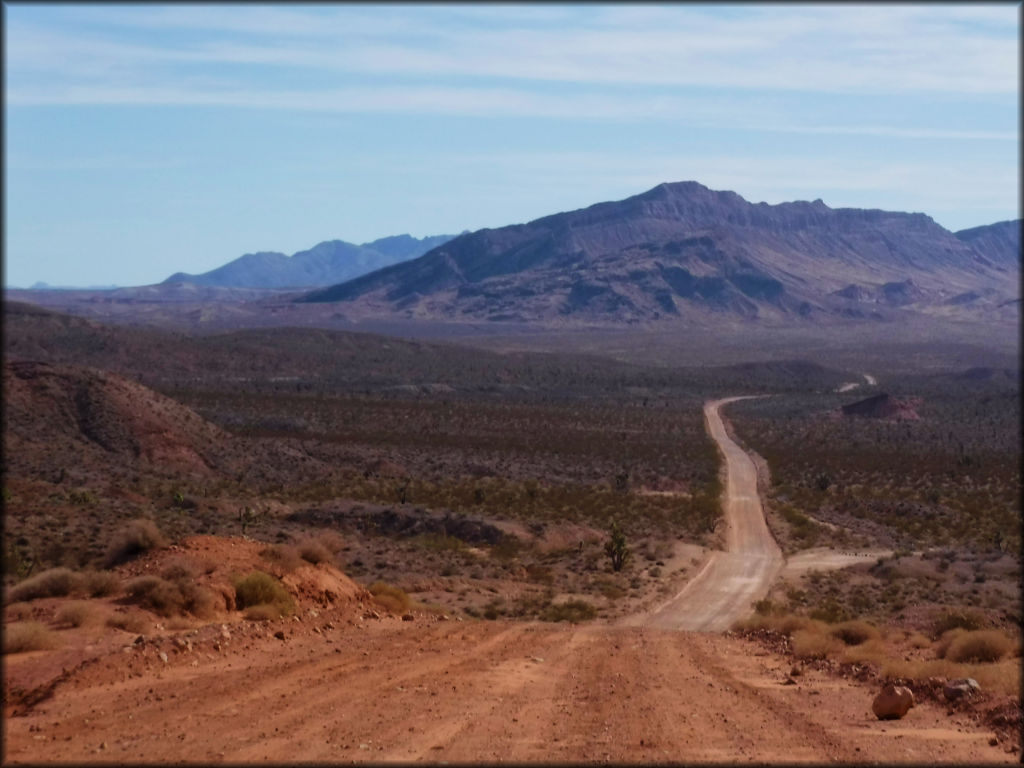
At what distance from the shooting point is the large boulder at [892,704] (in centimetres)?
1431

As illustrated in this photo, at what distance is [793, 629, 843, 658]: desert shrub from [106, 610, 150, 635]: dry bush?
11184mm

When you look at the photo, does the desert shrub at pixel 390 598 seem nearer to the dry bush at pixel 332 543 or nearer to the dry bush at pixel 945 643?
the dry bush at pixel 332 543

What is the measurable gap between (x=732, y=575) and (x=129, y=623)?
24064 millimetres

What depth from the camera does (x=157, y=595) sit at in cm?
1827

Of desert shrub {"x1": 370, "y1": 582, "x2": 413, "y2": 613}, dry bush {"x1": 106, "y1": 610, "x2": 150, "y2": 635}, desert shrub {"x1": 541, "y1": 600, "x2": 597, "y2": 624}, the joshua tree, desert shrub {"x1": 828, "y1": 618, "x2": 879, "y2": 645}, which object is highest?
dry bush {"x1": 106, "y1": 610, "x2": 150, "y2": 635}

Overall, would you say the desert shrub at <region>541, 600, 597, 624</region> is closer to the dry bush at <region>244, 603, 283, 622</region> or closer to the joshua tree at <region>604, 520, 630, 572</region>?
the joshua tree at <region>604, 520, 630, 572</region>

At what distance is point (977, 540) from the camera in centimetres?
4481

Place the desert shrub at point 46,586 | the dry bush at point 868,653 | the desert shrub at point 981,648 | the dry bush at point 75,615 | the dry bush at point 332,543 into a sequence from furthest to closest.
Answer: the dry bush at point 332,543 → the dry bush at point 868,653 → the desert shrub at point 981,648 → the desert shrub at point 46,586 → the dry bush at point 75,615

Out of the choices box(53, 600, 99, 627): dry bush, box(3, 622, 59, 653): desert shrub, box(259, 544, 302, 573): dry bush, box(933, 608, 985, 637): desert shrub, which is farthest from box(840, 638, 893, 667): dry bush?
box(3, 622, 59, 653): desert shrub

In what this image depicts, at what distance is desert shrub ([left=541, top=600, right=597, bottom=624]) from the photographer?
2662 cm

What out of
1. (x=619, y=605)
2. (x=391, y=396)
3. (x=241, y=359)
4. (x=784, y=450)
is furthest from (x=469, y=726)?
(x=241, y=359)

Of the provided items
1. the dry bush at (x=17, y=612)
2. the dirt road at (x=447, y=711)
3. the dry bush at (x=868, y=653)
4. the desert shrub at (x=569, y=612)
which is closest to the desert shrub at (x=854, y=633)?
the dry bush at (x=868, y=653)

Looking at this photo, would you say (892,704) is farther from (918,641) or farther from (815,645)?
(918,641)

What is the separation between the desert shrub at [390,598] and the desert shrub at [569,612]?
3626 mm
